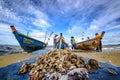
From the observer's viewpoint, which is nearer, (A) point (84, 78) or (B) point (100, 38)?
(A) point (84, 78)

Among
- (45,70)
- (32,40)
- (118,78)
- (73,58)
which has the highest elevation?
(32,40)

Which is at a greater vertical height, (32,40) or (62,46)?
(32,40)

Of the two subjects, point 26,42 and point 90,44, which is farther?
point 90,44

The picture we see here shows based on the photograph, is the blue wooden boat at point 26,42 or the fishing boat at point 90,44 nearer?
the blue wooden boat at point 26,42

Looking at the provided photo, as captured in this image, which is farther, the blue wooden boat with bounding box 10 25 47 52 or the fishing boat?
the fishing boat

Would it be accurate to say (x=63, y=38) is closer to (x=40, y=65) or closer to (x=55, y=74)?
(x=40, y=65)

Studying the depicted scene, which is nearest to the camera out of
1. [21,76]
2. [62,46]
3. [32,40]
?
[21,76]

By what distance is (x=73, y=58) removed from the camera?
15.4 feet

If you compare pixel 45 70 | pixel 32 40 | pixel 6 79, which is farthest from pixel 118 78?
pixel 32 40

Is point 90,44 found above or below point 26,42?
below

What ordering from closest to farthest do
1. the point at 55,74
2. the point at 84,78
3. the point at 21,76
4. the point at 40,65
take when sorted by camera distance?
the point at 84,78 → the point at 55,74 → the point at 21,76 → the point at 40,65

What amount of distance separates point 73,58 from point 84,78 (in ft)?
4.31

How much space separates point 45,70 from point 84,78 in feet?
5.03

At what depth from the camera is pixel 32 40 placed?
9.55 meters
